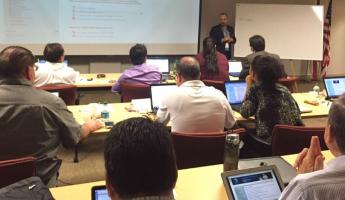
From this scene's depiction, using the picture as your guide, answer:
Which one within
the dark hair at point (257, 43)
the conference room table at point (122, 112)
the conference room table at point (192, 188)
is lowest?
the conference room table at point (192, 188)

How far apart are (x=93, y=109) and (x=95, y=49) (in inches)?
158

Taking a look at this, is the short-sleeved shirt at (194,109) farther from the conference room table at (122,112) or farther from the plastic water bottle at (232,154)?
the plastic water bottle at (232,154)

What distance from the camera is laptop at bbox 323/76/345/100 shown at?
4609mm

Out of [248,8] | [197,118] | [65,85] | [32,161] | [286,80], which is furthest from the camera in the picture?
[248,8]

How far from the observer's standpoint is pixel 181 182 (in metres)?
2.12

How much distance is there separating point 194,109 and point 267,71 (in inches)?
26.9

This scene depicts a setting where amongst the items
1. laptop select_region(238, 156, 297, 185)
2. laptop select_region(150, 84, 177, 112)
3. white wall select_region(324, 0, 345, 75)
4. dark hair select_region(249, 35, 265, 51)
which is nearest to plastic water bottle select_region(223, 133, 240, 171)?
laptop select_region(238, 156, 297, 185)

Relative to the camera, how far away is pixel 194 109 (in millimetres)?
3020

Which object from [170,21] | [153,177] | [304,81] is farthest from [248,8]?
[153,177]

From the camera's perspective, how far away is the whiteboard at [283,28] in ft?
27.7

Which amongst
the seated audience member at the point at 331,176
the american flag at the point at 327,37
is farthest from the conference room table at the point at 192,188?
the american flag at the point at 327,37

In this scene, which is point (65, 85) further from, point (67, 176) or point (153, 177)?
point (153, 177)

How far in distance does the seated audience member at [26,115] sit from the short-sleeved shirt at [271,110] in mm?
1548

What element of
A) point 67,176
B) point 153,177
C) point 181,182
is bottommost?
point 67,176
